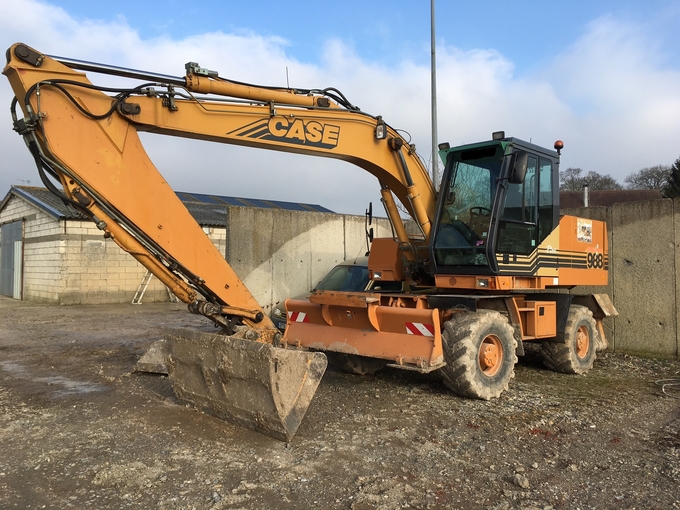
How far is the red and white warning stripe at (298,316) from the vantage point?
7602 mm

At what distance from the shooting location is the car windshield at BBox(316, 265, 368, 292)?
954 cm

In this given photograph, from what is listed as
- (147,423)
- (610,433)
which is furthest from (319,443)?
(610,433)

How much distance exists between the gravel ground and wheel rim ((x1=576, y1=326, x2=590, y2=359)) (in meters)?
0.64

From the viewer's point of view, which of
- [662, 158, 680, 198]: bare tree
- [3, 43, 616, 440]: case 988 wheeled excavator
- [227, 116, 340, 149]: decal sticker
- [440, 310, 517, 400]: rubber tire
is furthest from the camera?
[662, 158, 680, 198]: bare tree

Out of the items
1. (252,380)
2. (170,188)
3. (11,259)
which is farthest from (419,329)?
(11,259)

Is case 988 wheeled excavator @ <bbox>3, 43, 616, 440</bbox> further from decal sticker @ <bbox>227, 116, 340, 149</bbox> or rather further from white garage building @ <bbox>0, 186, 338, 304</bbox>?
white garage building @ <bbox>0, 186, 338, 304</bbox>

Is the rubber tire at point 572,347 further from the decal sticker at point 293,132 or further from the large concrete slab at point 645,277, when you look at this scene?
the decal sticker at point 293,132

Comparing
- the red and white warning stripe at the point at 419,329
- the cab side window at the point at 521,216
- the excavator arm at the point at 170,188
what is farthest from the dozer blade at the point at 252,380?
the cab side window at the point at 521,216

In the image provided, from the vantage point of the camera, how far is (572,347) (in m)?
8.14

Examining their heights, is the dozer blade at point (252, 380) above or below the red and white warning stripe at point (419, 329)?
below

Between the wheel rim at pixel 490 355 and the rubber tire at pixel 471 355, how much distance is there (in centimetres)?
3

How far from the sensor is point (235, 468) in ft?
14.6

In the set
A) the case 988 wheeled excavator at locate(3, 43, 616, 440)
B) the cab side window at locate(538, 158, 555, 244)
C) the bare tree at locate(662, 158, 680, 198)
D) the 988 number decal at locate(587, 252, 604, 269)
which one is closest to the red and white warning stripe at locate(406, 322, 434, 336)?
the case 988 wheeled excavator at locate(3, 43, 616, 440)

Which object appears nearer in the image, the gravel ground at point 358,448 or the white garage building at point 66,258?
the gravel ground at point 358,448
